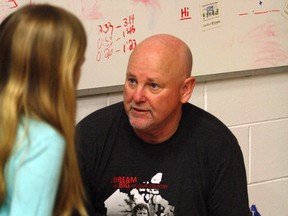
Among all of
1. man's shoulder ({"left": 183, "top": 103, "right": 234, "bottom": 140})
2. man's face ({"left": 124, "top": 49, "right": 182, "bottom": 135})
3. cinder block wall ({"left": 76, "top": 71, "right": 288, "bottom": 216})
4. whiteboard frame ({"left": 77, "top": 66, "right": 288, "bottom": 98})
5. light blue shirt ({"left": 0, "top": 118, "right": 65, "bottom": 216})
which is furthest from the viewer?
cinder block wall ({"left": 76, "top": 71, "right": 288, "bottom": 216})

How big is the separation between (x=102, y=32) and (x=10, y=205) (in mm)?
948

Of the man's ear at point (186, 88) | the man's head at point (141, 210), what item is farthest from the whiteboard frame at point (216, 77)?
the man's head at point (141, 210)

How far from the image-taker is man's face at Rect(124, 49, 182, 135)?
5.90 ft

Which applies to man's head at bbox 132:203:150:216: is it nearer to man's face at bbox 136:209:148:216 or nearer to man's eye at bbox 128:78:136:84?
man's face at bbox 136:209:148:216

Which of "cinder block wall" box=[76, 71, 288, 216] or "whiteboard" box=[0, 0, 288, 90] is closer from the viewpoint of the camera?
"whiteboard" box=[0, 0, 288, 90]

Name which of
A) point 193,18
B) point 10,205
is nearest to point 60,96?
point 10,205

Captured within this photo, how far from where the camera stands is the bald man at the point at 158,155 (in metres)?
1.82

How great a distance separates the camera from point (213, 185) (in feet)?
6.10

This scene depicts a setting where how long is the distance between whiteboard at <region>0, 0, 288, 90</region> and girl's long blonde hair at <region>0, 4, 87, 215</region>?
2.21ft

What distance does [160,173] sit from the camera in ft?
6.10

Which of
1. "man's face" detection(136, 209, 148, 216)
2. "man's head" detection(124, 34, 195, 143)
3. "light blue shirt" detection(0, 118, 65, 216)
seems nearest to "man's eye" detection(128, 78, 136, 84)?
"man's head" detection(124, 34, 195, 143)

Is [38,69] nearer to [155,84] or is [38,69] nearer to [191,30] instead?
[155,84]

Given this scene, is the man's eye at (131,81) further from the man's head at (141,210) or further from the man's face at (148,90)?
the man's head at (141,210)

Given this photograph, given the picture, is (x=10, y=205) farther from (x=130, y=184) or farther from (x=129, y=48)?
(x=129, y=48)
